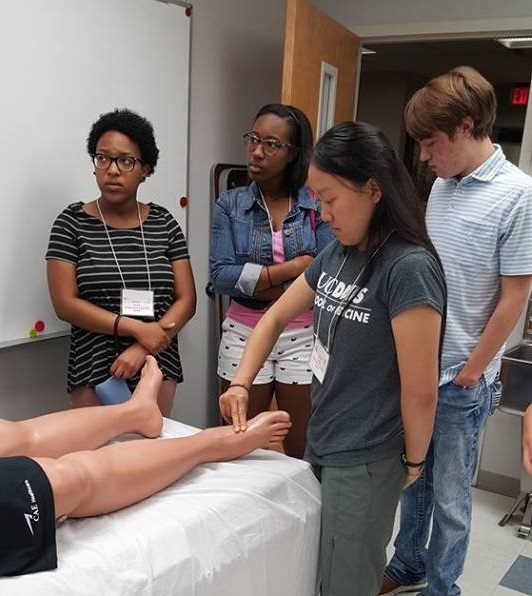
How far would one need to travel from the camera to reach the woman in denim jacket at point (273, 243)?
1936mm

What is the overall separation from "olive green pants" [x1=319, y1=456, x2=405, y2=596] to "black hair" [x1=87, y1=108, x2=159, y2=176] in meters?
1.15

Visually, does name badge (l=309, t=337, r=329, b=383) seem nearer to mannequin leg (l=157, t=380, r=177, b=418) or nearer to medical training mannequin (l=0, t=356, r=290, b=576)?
→ medical training mannequin (l=0, t=356, r=290, b=576)

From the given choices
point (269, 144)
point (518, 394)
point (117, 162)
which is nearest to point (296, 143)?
point (269, 144)

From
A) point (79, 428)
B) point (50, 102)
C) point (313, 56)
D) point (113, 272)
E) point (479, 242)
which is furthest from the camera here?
point (313, 56)

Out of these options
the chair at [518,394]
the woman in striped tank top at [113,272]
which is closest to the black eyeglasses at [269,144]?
the woman in striped tank top at [113,272]

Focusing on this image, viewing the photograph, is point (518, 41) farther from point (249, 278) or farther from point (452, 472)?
point (452, 472)

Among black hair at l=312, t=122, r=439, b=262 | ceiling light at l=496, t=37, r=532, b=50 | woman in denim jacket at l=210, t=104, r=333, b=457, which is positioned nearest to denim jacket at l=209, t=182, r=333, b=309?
woman in denim jacket at l=210, t=104, r=333, b=457

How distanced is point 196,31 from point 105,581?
7.28 feet

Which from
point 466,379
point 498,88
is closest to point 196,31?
point 466,379

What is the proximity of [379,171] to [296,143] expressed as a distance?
917 millimetres

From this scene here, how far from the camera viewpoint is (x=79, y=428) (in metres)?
1.37

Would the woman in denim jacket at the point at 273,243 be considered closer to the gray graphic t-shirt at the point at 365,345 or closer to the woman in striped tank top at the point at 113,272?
the woman in striped tank top at the point at 113,272

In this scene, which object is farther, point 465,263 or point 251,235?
point 251,235

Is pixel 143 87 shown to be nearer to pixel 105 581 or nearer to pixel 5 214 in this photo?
pixel 5 214
